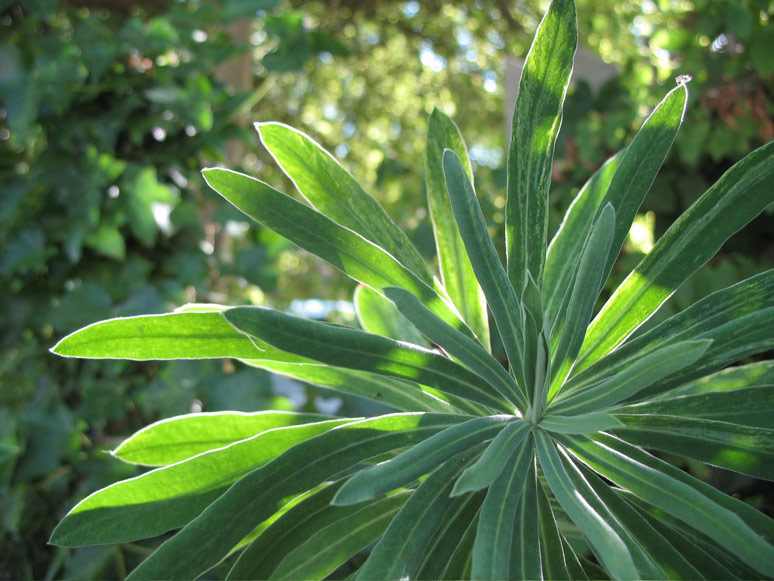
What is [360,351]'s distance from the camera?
54cm

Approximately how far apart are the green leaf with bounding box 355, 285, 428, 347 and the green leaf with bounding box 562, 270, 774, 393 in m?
0.23

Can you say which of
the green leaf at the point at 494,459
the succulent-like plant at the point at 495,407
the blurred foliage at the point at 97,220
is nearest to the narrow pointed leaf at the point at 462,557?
the succulent-like plant at the point at 495,407

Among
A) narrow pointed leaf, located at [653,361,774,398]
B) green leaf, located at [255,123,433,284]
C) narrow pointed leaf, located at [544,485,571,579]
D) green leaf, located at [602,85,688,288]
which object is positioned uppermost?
green leaf, located at [602,85,688,288]

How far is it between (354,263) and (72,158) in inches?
46.6

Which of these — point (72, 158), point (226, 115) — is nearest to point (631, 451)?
point (226, 115)

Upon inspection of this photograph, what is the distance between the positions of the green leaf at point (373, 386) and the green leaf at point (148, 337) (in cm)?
10

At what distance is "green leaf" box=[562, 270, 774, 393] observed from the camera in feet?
1.91

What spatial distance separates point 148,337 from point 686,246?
1.62 ft

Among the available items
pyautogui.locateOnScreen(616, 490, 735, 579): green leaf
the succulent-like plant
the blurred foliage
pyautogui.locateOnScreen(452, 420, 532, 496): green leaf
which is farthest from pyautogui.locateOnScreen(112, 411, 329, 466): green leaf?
the blurred foliage

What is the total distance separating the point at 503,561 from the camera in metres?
0.48

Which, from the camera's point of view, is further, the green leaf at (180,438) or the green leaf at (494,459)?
the green leaf at (180,438)

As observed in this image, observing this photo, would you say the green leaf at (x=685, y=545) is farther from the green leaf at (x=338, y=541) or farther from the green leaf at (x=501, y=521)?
the green leaf at (x=338, y=541)

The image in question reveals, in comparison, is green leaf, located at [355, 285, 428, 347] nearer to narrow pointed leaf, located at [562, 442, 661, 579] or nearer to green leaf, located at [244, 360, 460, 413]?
green leaf, located at [244, 360, 460, 413]

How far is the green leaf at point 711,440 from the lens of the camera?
55 centimetres
